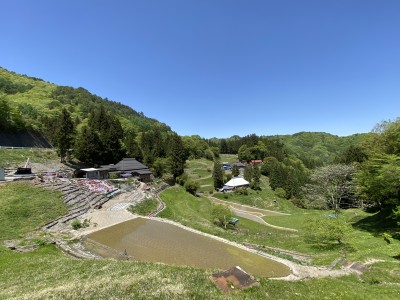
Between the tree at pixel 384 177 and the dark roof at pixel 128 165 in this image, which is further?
the dark roof at pixel 128 165

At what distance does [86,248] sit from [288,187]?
2883 inches

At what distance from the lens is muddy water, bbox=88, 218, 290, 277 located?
1819 cm

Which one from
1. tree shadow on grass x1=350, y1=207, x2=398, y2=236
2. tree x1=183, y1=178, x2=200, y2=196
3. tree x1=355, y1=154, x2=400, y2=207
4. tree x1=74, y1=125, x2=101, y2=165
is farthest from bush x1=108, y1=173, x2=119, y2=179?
tree x1=355, y1=154, x2=400, y2=207

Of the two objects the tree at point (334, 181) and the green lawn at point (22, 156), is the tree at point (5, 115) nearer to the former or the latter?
the green lawn at point (22, 156)

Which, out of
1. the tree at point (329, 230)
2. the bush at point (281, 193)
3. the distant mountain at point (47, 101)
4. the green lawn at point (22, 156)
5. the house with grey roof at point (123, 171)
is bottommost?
the bush at point (281, 193)

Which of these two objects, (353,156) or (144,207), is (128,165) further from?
(353,156)

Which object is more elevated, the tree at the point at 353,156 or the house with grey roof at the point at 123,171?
the tree at the point at 353,156

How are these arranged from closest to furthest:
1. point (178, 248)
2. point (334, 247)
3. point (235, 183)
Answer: point (178, 248)
point (334, 247)
point (235, 183)

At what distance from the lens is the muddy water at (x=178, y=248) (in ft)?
59.7

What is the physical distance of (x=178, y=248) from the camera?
21.8 meters

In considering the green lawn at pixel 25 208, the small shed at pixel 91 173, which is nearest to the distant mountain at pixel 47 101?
the small shed at pixel 91 173

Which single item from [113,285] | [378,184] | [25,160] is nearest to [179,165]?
[25,160]

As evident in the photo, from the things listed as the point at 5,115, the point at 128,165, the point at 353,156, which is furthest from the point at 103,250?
the point at 353,156

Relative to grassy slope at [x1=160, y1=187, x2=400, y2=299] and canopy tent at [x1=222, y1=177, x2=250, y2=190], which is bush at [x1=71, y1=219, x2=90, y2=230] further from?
canopy tent at [x1=222, y1=177, x2=250, y2=190]
